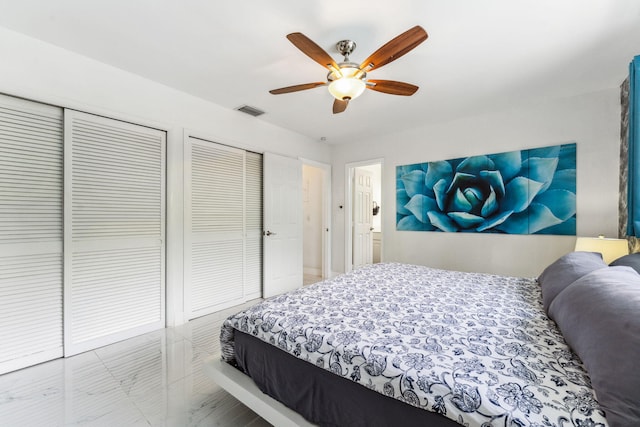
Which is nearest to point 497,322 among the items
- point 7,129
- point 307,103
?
point 307,103

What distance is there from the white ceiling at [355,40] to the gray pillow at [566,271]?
161 centimetres

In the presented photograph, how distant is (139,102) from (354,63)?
2.10 metres

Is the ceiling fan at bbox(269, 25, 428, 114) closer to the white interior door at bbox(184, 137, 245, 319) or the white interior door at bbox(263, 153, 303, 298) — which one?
the white interior door at bbox(184, 137, 245, 319)

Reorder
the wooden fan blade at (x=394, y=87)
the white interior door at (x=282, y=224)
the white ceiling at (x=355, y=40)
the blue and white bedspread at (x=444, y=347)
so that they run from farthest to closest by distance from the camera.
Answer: the white interior door at (x=282, y=224) < the wooden fan blade at (x=394, y=87) < the white ceiling at (x=355, y=40) < the blue and white bedspread at (x=444, y=347)

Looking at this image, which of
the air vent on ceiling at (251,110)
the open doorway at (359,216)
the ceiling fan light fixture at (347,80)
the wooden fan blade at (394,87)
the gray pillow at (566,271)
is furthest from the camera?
the open doorway at (359,216)

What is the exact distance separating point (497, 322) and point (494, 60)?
2147 mm

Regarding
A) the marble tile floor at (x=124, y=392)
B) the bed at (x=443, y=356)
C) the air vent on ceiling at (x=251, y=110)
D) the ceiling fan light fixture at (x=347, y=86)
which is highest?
the air vent on ceiling at (x=251, y=110)

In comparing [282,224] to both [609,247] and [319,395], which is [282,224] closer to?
[319,395]

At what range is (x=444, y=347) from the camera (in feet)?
3.58

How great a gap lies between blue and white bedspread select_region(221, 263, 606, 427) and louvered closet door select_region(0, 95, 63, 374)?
5.54ft

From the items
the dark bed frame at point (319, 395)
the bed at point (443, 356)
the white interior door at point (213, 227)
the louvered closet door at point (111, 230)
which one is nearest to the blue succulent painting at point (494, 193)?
the bed at point (443, 356)

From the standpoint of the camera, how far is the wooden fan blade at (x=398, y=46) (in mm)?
1550

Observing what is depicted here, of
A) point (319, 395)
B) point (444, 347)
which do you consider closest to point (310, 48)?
point (444, 347)

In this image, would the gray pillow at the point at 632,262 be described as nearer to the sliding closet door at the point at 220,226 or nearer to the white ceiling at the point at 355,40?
the white ceiling at the point at 355,40
